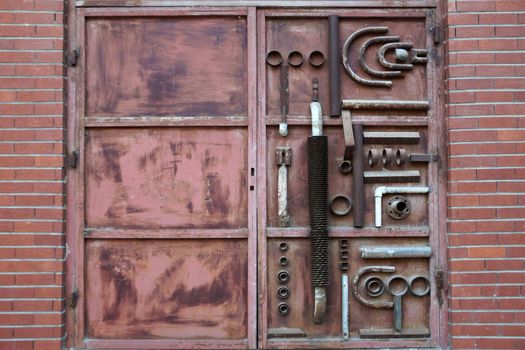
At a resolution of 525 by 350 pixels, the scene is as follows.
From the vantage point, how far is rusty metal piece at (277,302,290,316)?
3217 mm

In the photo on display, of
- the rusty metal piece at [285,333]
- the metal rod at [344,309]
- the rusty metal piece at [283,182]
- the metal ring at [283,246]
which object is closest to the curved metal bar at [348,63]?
the rusty metal piece at [283,182]

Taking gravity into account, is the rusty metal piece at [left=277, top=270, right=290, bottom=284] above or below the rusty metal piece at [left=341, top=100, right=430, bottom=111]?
below

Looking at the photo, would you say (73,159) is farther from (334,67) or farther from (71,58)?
(334,67)

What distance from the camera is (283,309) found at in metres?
3.22

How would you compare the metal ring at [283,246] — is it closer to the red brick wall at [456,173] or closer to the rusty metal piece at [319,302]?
the rusty metal piece at [319,302]

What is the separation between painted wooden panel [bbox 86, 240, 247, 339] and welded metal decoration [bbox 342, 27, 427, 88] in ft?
4.33

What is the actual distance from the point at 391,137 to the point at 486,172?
602 millimetres

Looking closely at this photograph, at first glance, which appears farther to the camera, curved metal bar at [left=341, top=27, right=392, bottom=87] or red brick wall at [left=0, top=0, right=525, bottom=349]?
curved metal bar at [left=341, top=27, right=392, bottom=87]

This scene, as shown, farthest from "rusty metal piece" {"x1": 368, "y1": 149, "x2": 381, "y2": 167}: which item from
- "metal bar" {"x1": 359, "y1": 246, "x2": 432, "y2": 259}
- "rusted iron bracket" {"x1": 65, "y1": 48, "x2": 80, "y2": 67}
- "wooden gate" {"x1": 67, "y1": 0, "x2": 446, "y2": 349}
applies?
"rusted iron bracket" {"x1": 65, "y1": 48, "x2": 80, "y2": 67}

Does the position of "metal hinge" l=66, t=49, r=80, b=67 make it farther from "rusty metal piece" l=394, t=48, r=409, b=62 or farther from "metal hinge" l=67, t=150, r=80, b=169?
"rusty metal piece" l=394, t=48, r=409, b=62

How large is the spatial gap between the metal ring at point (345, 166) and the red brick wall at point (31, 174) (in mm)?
1736

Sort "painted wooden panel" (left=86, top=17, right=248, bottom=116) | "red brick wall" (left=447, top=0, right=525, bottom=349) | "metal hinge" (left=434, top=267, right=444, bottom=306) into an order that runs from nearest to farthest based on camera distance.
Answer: "red brick wall" (left=447, top=0, right=525, bottom=349)
"metal hinge" (left=434, top=267, right=444, bottom=306)
"painted wooden panel" (left=86, top=17, right=248, bottom=116)

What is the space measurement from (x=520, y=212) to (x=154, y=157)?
2.28 m

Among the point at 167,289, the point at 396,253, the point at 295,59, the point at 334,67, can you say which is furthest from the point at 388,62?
the point at 167,289
